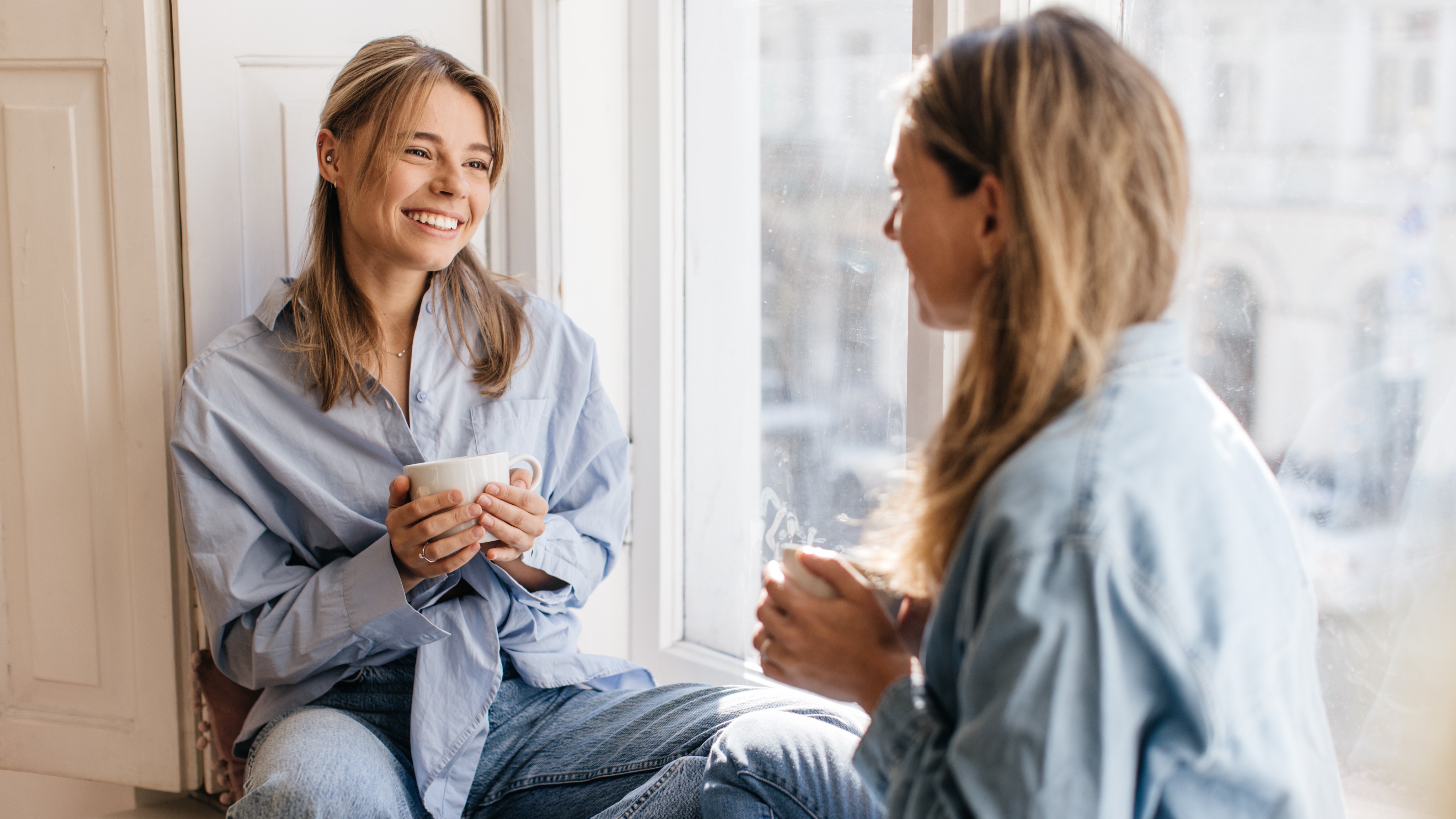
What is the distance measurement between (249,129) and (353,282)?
0.32 m

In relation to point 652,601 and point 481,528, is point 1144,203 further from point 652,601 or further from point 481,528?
point 652,601

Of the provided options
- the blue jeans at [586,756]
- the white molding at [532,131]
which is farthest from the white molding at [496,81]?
the blue jeans at [586,756]

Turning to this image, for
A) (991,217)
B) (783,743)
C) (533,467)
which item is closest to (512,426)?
(533,467)

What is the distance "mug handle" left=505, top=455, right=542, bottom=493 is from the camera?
47.1 inches

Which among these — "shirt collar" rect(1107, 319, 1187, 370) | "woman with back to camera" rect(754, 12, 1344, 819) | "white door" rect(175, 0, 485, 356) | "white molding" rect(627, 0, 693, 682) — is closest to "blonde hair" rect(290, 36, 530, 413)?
"white door" rect(175, 0, 485, 356)

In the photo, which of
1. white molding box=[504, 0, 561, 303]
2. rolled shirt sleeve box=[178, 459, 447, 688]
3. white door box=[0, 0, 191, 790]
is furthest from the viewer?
white molding box=[504, 0, 561, 303]

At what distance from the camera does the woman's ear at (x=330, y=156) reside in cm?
137

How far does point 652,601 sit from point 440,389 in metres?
0.67

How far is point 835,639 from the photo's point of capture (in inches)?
32.3

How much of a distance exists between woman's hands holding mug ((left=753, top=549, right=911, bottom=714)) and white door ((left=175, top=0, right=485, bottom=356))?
106 centimetres

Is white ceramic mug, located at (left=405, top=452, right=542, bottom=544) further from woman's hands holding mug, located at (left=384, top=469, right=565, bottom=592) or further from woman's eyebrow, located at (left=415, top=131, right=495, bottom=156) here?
woman's eyebrow, located at (left=415, top=131, right=495, bottom=156)

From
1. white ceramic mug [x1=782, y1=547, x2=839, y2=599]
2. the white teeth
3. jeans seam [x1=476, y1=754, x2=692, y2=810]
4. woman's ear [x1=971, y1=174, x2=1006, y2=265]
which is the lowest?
jeans seam [x1=476, y1=754, x2=692, y2=810]

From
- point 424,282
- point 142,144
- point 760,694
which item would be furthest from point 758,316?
point 142,144

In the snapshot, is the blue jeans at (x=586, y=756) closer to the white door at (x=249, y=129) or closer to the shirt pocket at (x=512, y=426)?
→ the shirt pocket at (x=512, y=426)
